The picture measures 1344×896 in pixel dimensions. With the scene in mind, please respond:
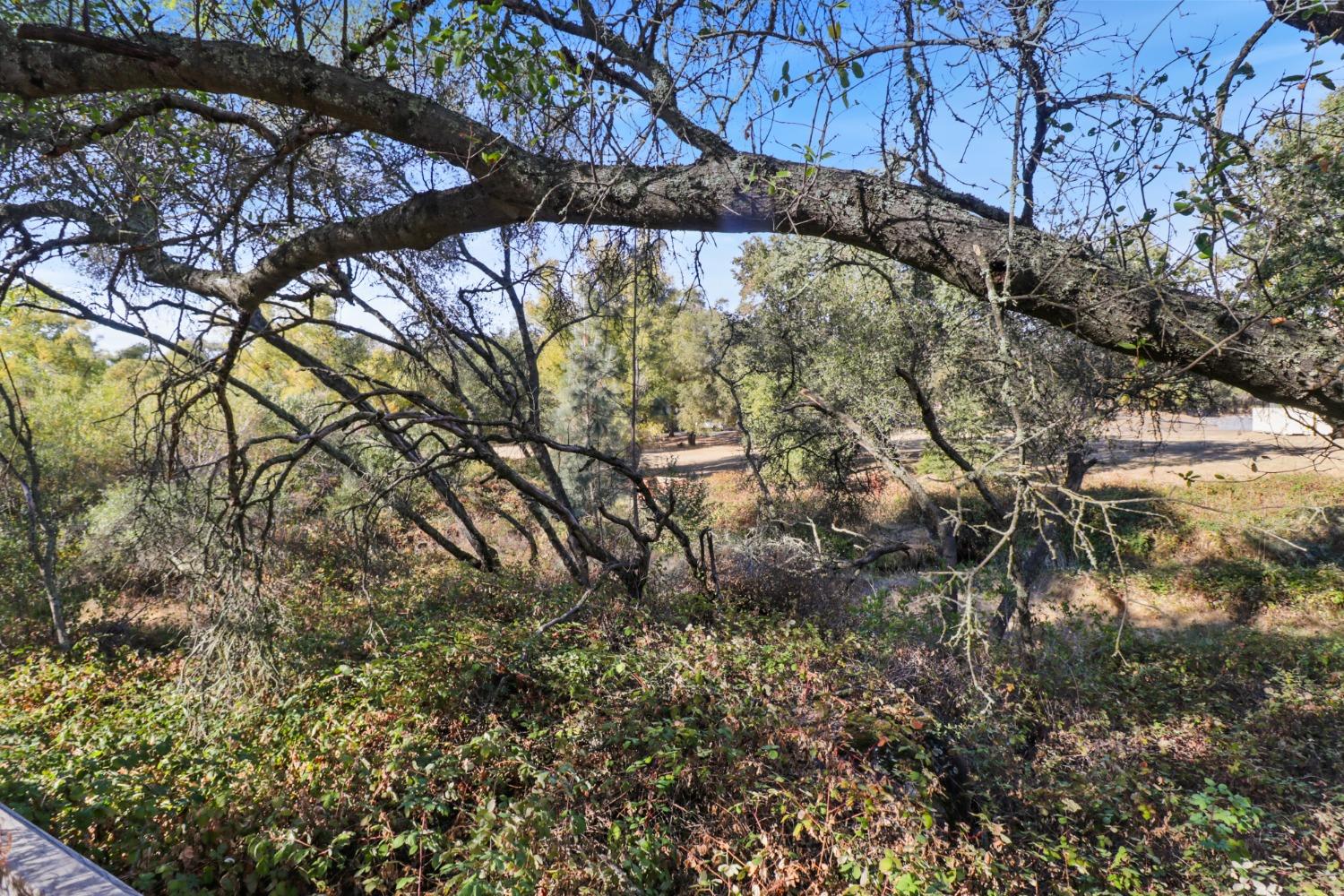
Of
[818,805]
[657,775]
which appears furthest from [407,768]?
[818,805]

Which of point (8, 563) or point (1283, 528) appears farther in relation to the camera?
point (1283, 528)

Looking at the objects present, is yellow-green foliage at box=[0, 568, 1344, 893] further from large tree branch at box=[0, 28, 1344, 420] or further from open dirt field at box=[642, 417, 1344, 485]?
open dirt field at box=[642, 417, 1344, 485]

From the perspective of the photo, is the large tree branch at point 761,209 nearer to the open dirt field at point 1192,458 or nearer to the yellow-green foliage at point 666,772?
the yellow-green foliage at point 666,772

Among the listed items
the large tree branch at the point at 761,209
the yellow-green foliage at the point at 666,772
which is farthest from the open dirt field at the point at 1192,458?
the large tree branch at the point at 761,209

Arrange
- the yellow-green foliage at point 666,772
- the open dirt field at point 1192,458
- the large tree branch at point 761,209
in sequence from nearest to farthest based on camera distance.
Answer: the large tree branch at point 761,209
the yellow-green foliage at point 666,772
the open dirt field at point 1192,458

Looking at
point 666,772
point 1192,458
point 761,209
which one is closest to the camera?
point 761,209

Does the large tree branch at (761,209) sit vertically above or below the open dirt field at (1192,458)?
above

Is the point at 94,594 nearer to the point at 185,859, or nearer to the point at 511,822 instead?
the point at 185,859

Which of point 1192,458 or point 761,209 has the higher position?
point 761,209

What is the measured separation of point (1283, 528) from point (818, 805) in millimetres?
11240

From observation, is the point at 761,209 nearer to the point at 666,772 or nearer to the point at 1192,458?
the point at 666,772

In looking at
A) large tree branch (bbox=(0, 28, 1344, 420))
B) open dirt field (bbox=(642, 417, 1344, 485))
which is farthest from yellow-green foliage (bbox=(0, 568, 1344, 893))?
open dirt field (bbox=(642, 417, 1344, 485))

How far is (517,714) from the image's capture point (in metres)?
3.91

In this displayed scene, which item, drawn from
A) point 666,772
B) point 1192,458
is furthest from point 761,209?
point 1192,458
